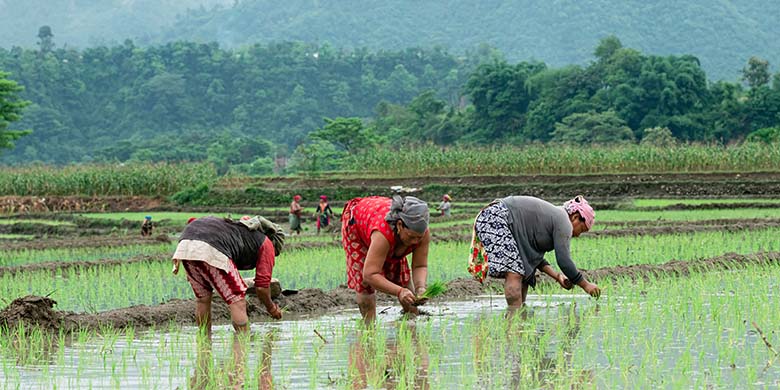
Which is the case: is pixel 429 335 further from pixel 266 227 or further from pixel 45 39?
pixel 45 39

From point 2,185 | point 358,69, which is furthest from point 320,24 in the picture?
point 2,185

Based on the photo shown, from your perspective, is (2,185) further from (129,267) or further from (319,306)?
(319,306)

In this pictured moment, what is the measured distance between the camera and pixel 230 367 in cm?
624

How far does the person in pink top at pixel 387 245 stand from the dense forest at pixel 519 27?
4434 inches

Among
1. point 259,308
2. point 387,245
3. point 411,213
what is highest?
point 411,213

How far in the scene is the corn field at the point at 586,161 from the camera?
95.0 feet

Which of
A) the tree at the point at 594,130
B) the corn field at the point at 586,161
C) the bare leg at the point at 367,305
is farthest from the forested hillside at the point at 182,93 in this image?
the bare leg at the point at 367,305

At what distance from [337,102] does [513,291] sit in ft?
255

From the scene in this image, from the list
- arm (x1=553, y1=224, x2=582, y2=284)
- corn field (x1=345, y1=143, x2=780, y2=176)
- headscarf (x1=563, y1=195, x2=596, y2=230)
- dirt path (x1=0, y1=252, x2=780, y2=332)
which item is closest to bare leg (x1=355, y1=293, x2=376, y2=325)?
dirt path (x1=0, y1=252, x2=780, y2=332)

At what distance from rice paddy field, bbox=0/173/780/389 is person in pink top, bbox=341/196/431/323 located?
0.33 metres

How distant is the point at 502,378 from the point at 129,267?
27.0 feet

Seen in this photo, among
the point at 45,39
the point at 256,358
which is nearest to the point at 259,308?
the point at 256,358

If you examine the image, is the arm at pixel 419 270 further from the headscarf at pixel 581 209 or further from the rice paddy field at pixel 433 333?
the headscarf at pixel 581 209

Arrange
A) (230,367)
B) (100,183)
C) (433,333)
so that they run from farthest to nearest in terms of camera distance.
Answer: (100,183) → (433,333) → (230,367)
